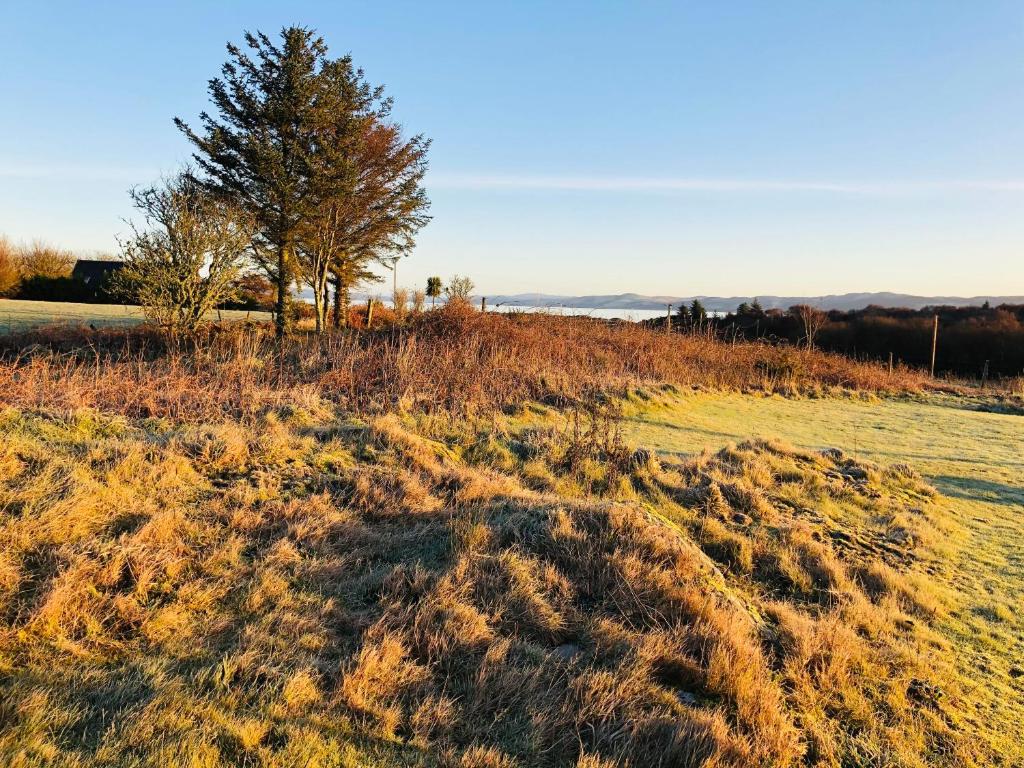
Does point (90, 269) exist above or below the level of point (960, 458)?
above

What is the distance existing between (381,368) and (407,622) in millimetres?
7255

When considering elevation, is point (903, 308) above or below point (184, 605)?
above

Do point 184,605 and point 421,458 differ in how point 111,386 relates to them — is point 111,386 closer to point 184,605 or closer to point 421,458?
point 421,458

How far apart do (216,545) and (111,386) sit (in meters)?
4.27

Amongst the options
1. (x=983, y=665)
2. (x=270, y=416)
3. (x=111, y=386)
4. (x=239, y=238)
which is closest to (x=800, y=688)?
(x=983, y=665)

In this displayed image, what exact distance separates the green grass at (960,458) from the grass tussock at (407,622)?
0.86 ft

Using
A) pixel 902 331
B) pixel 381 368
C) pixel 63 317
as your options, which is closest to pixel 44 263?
pixel 63 317

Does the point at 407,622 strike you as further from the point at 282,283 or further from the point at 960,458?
the point at 282,283

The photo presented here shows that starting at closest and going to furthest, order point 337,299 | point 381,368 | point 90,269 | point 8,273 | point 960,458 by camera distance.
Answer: point 960,458 → point 381,368 → point 337,299 → point 8,273 → point 90,269

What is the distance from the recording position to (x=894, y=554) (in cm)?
518

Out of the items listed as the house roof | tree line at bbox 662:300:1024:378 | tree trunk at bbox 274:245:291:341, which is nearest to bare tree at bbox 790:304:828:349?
tree line at bbox 662:300:1024:378

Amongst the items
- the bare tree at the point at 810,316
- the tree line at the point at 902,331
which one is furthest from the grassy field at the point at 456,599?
the bare tree at the point at 810,316

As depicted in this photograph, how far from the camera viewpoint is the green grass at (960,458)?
353 cm

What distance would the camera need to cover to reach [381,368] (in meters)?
9.81
